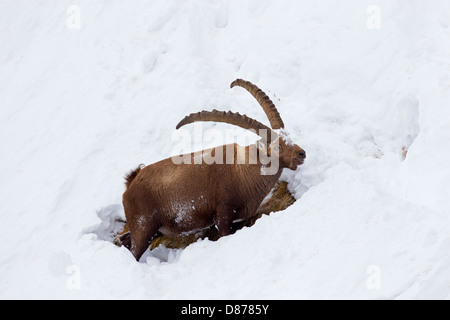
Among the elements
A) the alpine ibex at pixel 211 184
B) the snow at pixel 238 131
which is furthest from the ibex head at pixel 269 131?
the snow at pixel 238 131

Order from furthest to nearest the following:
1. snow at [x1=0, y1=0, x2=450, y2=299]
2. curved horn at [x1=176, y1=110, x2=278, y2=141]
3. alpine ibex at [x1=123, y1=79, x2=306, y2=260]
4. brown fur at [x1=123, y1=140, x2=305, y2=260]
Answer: brown fur at [x1=123, y1=140, x2=305, y2=260] → alpine ibex at [x1=123, y1=79, x2=306, y2=260] → curved horn at [x1=176, y1=110, x2=278, y2=141] → snow at [x1=0, y1=0, x2=450, y2=299]

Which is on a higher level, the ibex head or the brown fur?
the ibex head

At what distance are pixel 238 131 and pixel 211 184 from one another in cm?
210

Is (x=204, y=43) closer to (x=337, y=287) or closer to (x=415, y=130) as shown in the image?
(x=415, y=130)

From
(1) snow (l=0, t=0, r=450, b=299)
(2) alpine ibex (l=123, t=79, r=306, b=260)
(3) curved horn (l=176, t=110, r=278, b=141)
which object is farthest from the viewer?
(2) alpine ibex (l=123, t=79, r=306, b=260)

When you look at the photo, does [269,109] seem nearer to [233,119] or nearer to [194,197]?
[233,119]

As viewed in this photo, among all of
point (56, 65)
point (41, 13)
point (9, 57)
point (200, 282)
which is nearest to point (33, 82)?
point (56, 65)

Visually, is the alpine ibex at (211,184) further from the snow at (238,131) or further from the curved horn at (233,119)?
the snow at (238,131)

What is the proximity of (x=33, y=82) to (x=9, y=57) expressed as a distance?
82.9 inches

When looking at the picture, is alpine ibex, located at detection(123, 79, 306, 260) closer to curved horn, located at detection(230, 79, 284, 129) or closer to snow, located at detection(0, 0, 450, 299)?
curved horn, located at detection(230, 79, 284, 129)

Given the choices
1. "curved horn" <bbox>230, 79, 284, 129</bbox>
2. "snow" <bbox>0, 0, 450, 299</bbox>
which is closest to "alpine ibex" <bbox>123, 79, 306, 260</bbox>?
"curved horn" <bbox>230, 79, 284, 129</bbox>

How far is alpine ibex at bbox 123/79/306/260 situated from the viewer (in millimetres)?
8609

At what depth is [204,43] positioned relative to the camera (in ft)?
43.9

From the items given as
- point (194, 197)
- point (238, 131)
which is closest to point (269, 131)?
point (194, 197)
